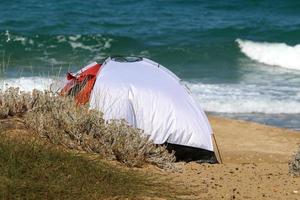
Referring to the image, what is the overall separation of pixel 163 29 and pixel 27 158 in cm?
1904

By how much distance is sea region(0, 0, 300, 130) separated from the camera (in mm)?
16438

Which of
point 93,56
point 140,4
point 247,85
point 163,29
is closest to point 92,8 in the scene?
point 140,4

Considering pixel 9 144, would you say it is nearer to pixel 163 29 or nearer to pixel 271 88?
pixel 271 88

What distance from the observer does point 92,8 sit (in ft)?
91.1

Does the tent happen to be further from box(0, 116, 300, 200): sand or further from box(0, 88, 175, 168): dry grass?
box(0, 88, 175, 168): dry grass

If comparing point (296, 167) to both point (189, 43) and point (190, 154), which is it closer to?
point (190, 154)

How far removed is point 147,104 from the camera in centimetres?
941

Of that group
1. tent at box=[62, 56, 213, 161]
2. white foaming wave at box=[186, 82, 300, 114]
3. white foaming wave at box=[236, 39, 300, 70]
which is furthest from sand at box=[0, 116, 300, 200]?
white foaming wave at box=[236, 39, 300, 70]

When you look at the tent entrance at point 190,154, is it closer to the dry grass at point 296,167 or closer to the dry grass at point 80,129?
the dry grass at point 80,129

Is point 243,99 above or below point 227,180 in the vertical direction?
below

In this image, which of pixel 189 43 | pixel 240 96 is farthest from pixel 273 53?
pixel 240 96

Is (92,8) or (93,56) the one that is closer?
(93,56)

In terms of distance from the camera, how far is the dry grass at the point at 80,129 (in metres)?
7.49

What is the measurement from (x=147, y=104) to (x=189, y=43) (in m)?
13.9
